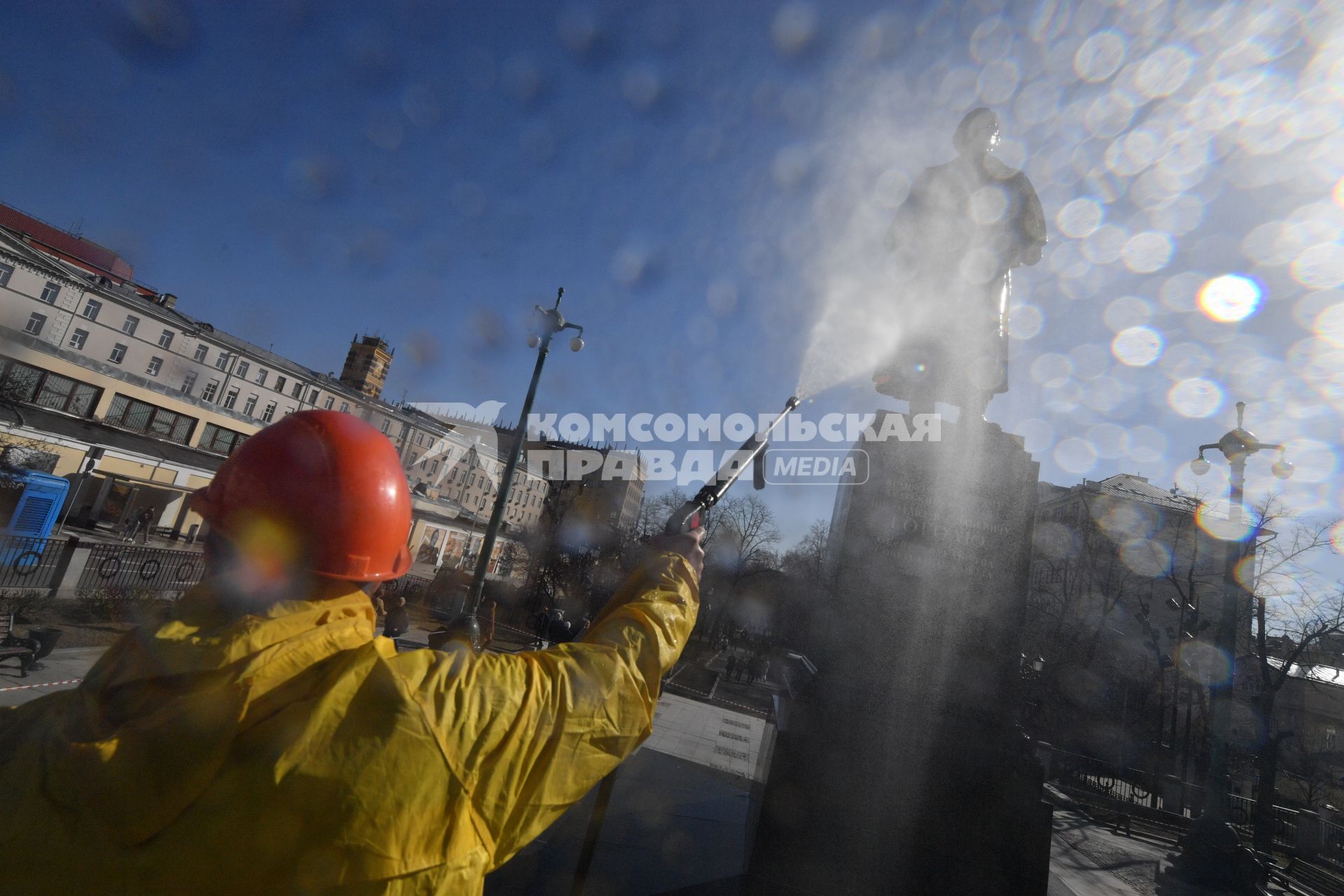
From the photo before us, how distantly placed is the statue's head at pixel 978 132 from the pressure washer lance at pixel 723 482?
5467 mm

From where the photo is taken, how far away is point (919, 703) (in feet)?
19.1

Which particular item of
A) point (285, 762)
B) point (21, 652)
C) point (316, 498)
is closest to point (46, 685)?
point (21, 652)

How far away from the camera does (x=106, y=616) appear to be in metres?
11.7

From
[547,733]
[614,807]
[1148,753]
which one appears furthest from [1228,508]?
[1148,753]

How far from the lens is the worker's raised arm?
1134 millimetres

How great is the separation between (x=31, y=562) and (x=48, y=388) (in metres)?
20.5

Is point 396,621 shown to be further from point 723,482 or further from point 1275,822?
point 1275,822

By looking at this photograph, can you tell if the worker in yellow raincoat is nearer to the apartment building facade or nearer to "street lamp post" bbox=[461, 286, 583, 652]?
"street lamp post" bbox=[461, 286, 583, 652]

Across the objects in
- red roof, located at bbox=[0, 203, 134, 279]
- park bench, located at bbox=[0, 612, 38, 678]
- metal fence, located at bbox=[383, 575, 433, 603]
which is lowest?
metal fence, located at bbox=[383, 575, 433, 603]

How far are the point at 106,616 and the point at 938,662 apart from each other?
15398 mm

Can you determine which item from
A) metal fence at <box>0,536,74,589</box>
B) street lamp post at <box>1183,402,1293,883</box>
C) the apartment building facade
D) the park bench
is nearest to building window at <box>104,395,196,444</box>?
the apartment building facade

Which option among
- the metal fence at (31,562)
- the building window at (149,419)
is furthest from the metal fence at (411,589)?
the building window at (149,419)

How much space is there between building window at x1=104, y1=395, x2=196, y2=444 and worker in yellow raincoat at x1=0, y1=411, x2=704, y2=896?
1486 inches

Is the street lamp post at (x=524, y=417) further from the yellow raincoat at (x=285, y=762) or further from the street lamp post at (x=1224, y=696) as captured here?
the street lamp post at (x=1224, y=696)
